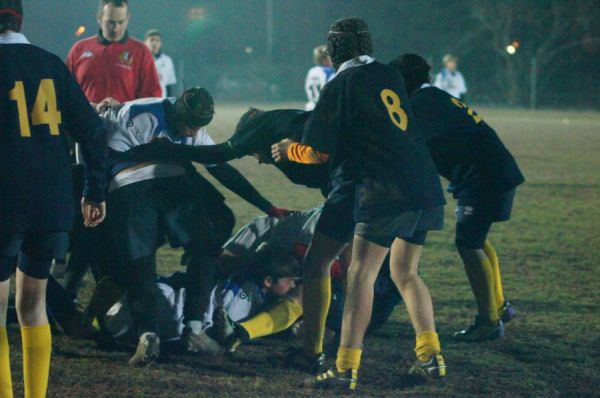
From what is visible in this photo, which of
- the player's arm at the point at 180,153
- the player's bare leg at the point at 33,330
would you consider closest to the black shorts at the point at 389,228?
the player's arm at the point at 180,153

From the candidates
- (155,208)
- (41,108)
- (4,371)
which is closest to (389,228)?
(155,208)

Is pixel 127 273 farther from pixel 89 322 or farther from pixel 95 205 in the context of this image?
pixel 95 205

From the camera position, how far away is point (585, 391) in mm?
4809

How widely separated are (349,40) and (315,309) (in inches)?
55.2

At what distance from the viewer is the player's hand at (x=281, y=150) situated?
15.7 ft

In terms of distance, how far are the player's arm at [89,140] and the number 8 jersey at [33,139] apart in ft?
0.07

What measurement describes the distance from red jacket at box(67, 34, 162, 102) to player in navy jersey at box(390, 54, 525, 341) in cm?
330

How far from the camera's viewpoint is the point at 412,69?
17.1ft

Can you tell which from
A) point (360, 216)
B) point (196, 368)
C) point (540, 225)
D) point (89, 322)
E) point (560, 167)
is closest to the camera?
point (360, 216)

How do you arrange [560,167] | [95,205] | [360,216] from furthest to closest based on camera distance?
[560,167], [360,216], [95,205]

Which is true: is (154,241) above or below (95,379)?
above

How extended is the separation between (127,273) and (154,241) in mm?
228

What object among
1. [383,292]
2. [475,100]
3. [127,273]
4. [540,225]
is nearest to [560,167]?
[540,225]

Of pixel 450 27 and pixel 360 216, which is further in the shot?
pixel 450 27
